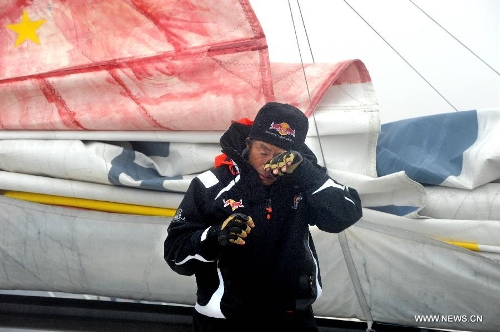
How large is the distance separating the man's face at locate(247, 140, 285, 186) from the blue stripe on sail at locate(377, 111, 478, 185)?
0.65m

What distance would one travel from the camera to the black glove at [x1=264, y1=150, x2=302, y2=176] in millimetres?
1344

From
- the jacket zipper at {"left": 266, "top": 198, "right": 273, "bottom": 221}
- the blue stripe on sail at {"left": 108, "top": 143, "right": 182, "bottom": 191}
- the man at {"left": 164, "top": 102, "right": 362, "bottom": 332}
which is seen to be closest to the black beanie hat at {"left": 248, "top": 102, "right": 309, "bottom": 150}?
the man at {"left": 164, "top": 102, "right": 362, "bottom": 332}

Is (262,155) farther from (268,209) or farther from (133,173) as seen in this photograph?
(133,173)

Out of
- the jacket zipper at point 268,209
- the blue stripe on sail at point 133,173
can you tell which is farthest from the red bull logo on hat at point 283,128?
the blue stripe on sail at point 133,173

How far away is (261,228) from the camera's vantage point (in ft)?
4.66

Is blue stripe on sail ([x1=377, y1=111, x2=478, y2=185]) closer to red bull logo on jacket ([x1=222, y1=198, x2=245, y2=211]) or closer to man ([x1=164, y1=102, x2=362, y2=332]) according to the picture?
man ([x1=164, y1=102, x2=362, y2=332])

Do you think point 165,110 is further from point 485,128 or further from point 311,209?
point 485,128

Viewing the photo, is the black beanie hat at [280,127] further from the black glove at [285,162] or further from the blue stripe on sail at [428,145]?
the blue stripe on sail at [428,145]

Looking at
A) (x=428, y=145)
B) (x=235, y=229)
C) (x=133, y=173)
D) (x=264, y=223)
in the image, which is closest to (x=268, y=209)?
(x=264, y=223)

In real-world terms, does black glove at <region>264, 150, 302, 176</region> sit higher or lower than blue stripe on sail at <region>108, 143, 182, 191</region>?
higher

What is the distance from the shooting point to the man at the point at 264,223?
4.67 feet

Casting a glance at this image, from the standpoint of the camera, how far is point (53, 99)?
2119 millimetres

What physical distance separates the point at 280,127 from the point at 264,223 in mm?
196

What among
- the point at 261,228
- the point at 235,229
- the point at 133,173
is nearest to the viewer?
the point at 235,229
